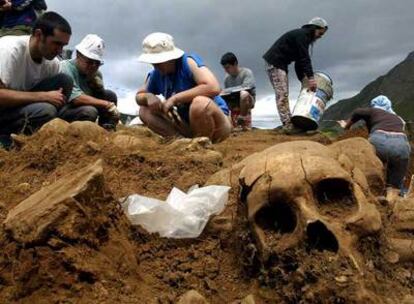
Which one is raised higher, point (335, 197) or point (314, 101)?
point (335, 197)

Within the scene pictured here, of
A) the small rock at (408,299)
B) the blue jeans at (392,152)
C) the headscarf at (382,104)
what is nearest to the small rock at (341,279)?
the small rock at (408,299)

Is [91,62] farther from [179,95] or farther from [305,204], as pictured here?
[305,204]

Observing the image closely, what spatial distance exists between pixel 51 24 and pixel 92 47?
814 mm

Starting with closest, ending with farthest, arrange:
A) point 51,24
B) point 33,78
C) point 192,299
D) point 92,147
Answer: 1. point 192,299
2. point 92,147
3. point 51,24
4. point 33,78

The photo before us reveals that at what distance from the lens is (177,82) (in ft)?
17.3

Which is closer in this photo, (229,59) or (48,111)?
(48,111)

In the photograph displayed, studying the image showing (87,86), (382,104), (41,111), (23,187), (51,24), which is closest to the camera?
(23,187)

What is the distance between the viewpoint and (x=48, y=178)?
13.3 ft

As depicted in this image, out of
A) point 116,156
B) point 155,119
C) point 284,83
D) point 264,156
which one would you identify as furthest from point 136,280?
point 284,83

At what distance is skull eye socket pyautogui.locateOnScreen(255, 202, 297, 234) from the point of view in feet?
9.57

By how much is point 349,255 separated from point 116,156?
6.97 feet

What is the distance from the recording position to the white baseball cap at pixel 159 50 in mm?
4986

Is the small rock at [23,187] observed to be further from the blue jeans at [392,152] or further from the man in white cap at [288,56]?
the man in white cap at [288,56]

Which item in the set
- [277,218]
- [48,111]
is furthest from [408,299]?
[48,111]
